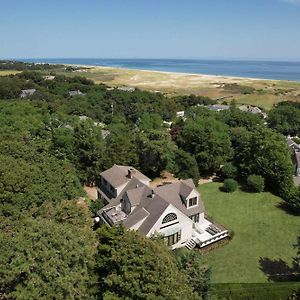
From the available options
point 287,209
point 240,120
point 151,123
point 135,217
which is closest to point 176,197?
point 135,217

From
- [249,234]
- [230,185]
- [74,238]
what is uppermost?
[74,238]

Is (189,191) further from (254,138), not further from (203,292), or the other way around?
(254,138)

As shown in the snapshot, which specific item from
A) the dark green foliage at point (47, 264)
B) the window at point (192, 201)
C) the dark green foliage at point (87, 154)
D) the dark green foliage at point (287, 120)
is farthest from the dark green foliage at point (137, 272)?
the dark green foliage at point (287, 120)

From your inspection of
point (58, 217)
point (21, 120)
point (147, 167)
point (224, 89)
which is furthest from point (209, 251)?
point (224, 89)

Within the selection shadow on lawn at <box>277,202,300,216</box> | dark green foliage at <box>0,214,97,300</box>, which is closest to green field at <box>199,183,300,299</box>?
shadow on lawn at <box>277,202,300,216</box>

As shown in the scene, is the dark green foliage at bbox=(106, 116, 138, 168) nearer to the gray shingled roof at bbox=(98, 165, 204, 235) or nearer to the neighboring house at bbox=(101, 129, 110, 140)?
the neighboring house at bbox=(101, 129, 110, 140)

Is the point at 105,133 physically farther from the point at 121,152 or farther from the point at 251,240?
the point at 251,240
